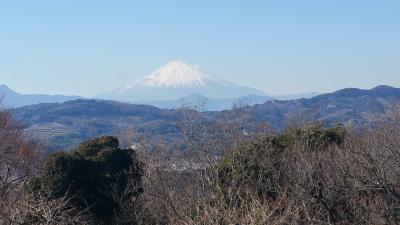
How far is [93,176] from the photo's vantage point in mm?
19344

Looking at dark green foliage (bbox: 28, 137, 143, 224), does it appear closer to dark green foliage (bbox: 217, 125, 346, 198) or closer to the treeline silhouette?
the treeline silhouette

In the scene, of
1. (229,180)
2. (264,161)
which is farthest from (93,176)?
(264,161)

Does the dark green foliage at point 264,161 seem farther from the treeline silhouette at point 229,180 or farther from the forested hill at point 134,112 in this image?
the forested hill at point 134,112

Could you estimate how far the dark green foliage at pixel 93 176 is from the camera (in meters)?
18.4

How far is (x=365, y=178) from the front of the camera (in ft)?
52.9

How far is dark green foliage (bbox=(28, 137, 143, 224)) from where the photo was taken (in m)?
18.4

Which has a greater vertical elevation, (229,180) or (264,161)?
(264,161)

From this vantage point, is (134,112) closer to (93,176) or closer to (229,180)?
(93,176)

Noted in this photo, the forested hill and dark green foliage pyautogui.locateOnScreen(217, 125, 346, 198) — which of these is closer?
dark green foliage pyautogui.locateOnScreen(217, 125, 346, 198)

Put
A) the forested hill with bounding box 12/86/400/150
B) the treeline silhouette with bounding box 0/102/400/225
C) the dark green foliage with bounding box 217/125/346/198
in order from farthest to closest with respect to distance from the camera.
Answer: the forested hill with bounding box 12/86/400/150, the dark green foliage with bounding box 217/125/346/198, the treeline silhouette with bounding box 0/102/400/225

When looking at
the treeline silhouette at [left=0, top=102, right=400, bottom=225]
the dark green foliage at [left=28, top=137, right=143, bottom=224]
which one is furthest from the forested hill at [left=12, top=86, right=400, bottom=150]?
the dark green foliage at [left=28, top=137, right=143, bottom=224]

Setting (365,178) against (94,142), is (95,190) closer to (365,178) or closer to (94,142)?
(94,142)

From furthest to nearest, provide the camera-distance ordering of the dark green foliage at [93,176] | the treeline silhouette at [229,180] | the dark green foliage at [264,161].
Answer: the dark green foliage at [93,176], the dark green foliage at [264,161], the treeline silhouette at [229,180]

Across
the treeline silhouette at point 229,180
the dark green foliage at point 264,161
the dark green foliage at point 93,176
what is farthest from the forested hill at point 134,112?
the dark green foliage at point 264,161
